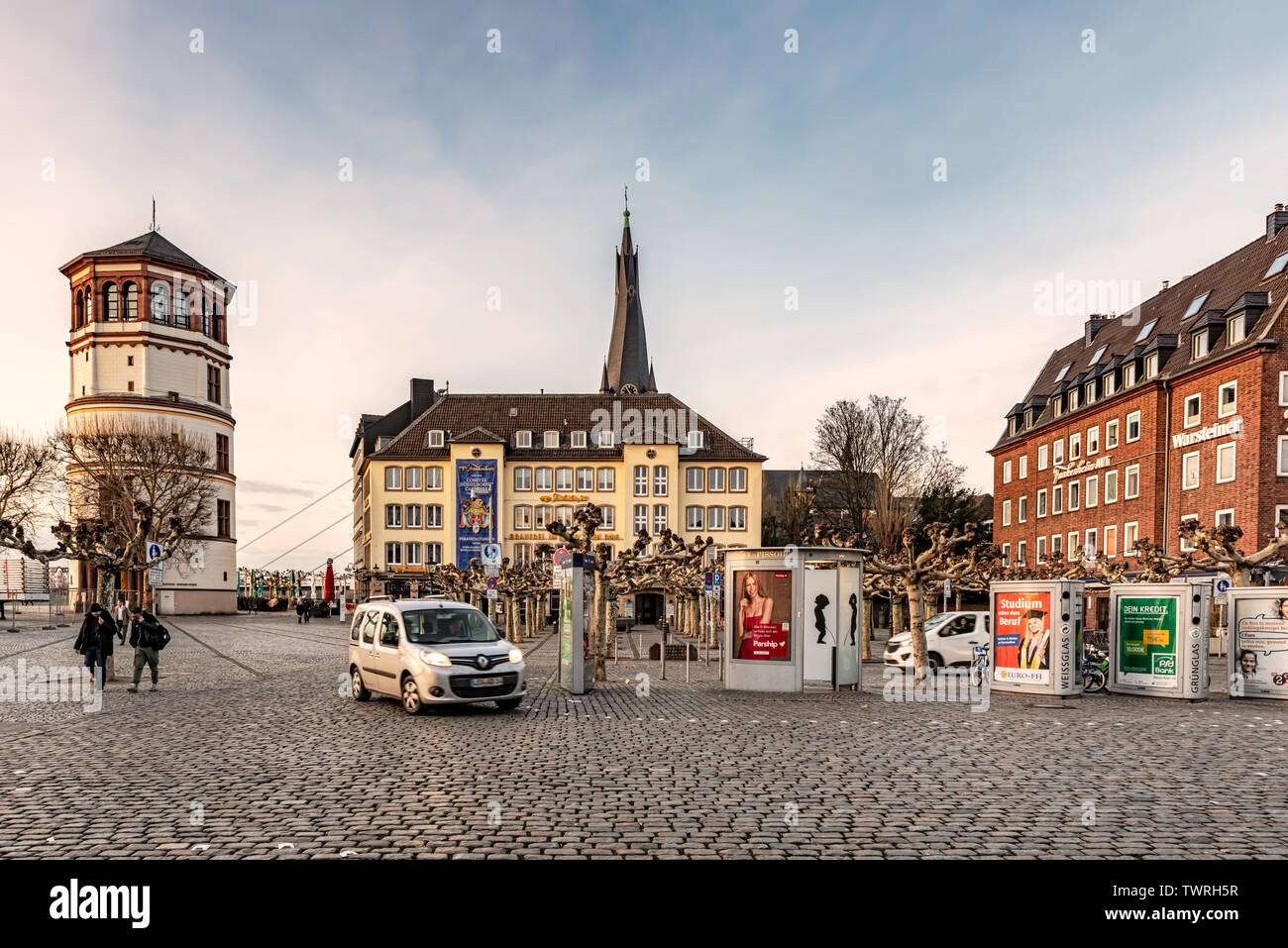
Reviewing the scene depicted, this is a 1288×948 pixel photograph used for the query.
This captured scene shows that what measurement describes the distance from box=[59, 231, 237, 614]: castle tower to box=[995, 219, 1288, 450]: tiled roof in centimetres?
5746

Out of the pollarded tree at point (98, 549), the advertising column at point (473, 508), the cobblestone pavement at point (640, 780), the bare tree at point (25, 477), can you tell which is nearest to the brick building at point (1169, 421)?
the cobblestone pavement at point (640, 780)

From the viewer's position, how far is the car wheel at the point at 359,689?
55.9 ft

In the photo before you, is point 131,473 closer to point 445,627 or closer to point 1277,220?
point 445,627

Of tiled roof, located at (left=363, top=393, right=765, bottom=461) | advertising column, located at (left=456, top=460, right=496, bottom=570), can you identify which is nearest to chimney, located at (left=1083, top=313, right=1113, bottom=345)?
tiled roof, located at (left=363, top=393, right=765, bottom=461)

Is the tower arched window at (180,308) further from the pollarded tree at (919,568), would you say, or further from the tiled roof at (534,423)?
the pollarded tree at (919,568)

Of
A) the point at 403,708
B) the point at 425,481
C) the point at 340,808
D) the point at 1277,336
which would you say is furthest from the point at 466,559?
the point at 340,808

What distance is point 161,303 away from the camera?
6831 centimetres

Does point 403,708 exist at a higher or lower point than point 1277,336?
lower

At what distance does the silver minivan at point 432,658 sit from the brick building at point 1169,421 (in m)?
29.0

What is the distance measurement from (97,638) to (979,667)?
1870 centimetres

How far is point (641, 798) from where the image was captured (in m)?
8.67

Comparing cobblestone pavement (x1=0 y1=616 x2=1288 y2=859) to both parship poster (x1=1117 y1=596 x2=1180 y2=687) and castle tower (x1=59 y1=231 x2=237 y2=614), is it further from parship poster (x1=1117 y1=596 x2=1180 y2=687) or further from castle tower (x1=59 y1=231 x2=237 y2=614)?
castle tower (x1=59 y1=231 x2=237 y2=614)
